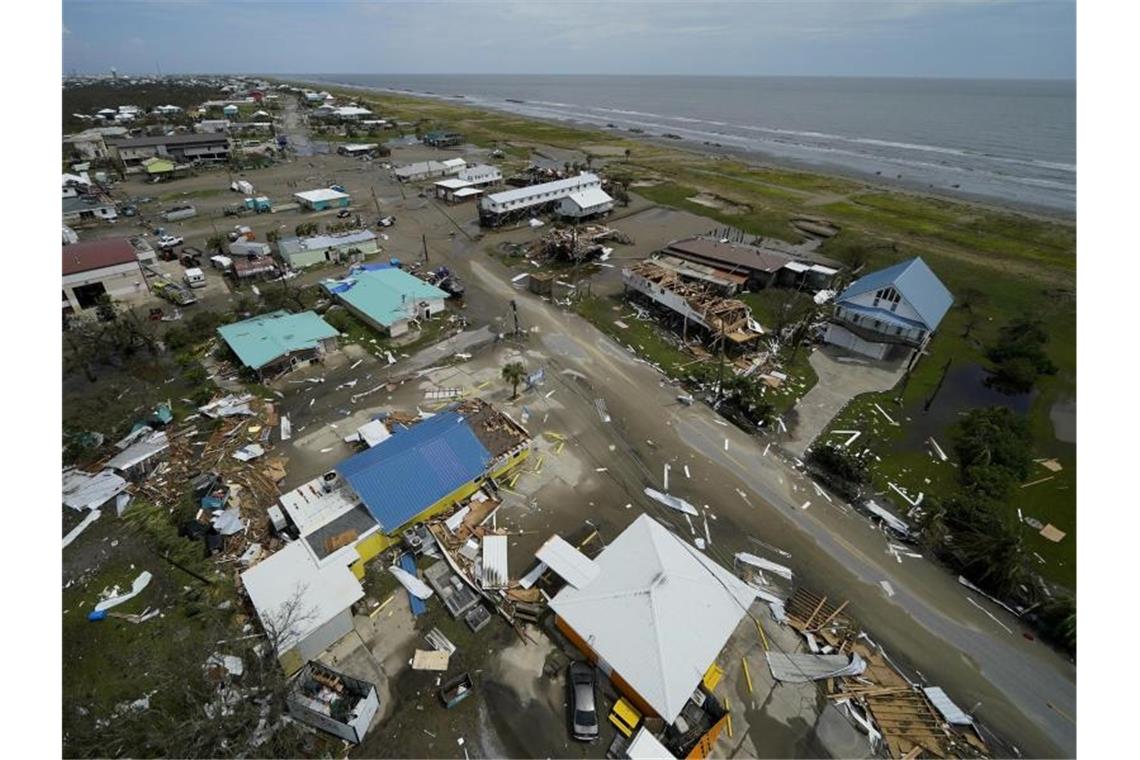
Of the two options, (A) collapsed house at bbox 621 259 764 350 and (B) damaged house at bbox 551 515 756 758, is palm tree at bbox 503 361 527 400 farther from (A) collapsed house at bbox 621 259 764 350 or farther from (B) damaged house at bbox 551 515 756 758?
(A) collapsed house at bbox 621 259 764 350

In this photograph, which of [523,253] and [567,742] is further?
[523,253]

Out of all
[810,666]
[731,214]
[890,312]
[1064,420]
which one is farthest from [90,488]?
[731,214]

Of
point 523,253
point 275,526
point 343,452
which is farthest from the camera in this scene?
point 523,253

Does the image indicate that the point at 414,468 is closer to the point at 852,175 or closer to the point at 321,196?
the point at 321,196

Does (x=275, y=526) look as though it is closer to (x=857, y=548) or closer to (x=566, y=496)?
(x=566, y=496)

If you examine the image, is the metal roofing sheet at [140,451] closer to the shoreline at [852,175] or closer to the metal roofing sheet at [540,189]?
the metal roofing sheet at [540,189]

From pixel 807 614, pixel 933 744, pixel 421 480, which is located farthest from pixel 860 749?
pixel 421 480
